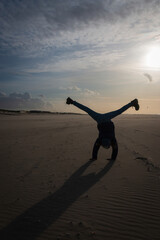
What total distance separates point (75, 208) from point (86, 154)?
5447 millimetres

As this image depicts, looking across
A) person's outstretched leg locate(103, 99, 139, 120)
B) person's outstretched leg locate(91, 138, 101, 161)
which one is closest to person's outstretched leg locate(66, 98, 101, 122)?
person's outstretched leg locate(103, 99, 139, 120)

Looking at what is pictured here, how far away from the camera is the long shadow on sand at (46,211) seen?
140 inches

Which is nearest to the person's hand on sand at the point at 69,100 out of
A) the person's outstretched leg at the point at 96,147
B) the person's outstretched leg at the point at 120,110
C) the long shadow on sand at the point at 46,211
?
the person's outstretched leg at the point at 120,110

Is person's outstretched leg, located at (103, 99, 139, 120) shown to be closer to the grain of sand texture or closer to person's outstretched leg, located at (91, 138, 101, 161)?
person's outstretched leg, located at (91, 138, 101, 161)

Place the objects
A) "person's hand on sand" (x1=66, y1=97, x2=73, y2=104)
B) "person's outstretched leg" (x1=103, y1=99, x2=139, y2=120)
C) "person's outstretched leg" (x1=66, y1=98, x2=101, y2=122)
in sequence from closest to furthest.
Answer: "person's outstretched leg" (x1=103, y1=99, x2=139, y2=120)
"person's outstretched leg" (x1=66, y1=98, x2=101, y2=122)
"person's hand on sand" (x1=66, y1=97, x2=73, y2=104)

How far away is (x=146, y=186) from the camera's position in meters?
5.53

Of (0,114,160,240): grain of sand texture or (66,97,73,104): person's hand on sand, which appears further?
(66,97,73,104): person's hand on sand

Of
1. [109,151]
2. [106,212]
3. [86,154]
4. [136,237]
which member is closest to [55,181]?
[106,212]

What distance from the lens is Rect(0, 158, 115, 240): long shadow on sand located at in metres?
3.57

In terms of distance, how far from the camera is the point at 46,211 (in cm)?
427

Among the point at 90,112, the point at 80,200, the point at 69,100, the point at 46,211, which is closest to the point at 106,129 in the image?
the point at 90,112

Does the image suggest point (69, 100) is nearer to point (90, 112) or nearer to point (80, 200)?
point (90, 112)

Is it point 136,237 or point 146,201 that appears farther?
point 146,201

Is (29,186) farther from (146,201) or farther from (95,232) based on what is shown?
(146,201)
